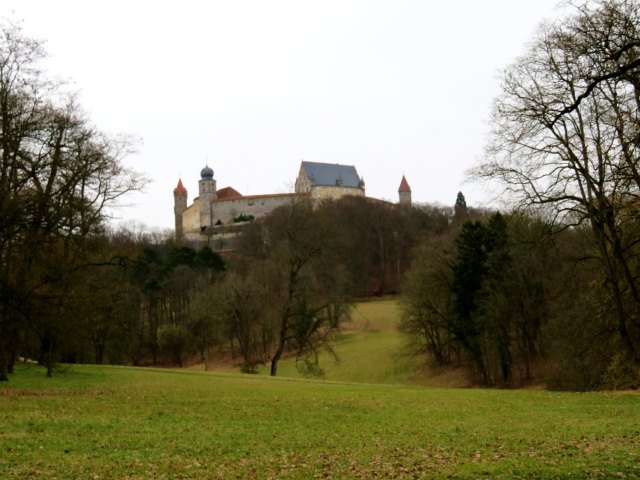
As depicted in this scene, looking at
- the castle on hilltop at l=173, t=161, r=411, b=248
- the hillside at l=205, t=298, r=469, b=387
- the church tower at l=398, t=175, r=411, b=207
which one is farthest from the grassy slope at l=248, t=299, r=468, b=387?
the church tower at l=398, t=175, r=411, b=207

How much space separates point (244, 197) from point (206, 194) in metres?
10.3

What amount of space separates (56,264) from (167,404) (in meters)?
8.59

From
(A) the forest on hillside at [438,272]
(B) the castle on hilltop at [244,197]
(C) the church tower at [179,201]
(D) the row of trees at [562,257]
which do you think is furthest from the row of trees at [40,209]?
(C) the church tower at [179,201]

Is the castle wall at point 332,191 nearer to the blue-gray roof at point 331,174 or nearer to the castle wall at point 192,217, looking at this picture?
the blue-gray roof at point 331,174

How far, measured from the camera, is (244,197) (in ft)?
494

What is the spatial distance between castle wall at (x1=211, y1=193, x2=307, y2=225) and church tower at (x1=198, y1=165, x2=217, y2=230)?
6.54 ft

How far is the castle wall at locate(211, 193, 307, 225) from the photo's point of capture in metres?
147

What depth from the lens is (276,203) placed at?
14612 centimetres

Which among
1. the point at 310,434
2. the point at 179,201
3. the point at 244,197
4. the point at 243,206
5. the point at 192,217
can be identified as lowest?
the point at 310,434

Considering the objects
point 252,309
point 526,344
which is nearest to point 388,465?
point 526,344

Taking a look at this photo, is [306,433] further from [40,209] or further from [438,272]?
[438,272]

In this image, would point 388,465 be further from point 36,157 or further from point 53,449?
point 36,157

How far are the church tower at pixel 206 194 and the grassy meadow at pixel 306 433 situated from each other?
12771 centimetres

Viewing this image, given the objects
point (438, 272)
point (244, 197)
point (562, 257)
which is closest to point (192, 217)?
point (244, 197)
